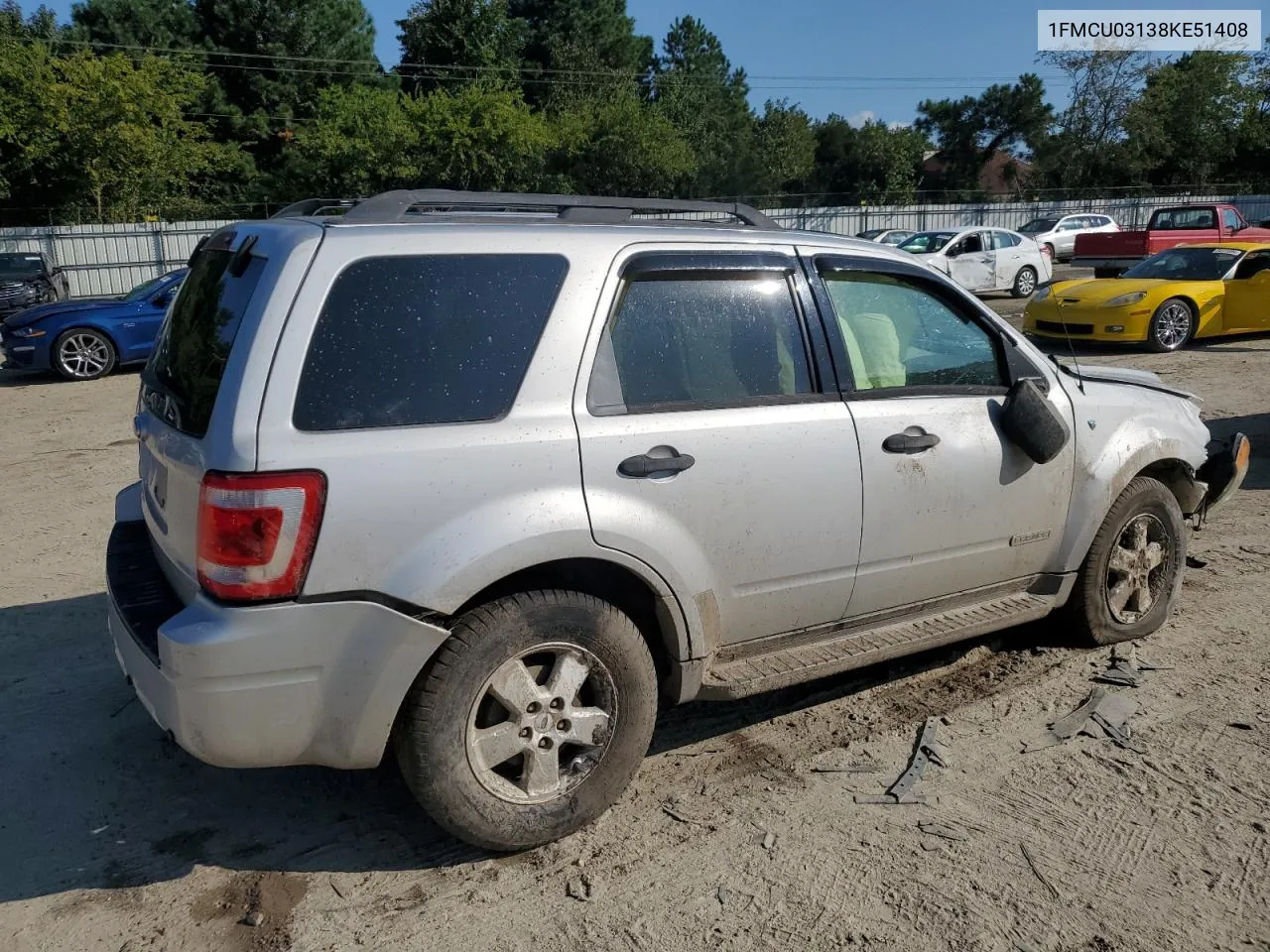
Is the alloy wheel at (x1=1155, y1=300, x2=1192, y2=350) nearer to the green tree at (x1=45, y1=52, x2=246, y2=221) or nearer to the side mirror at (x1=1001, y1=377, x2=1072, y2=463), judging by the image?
the side mirror at (x1=1001, y1=377, x2=1072, y2=463)

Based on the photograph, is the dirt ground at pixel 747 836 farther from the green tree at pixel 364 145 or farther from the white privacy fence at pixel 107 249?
the green tree at pixel 364 145

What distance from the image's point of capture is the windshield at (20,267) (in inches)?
830

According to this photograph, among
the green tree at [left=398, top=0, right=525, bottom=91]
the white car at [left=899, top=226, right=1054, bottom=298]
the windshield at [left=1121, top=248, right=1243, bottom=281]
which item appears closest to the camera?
the windshield at [left=1121, top=248, right=1243, bottom=281]

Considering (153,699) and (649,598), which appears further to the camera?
(649,598)

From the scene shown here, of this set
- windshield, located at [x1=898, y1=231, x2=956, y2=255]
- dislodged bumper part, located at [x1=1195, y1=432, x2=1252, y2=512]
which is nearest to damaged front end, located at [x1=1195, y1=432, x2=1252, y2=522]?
dislodged bumper part, located at [x1=1195, y1=432, x2=1252, y2=512]

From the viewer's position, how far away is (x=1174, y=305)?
13586mm

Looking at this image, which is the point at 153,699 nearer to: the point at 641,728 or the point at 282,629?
the point at 282,629

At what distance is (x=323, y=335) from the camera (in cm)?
288

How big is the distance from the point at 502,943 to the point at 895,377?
7.83 ft

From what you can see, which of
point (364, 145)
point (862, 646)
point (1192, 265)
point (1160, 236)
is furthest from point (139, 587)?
point (364, 145)

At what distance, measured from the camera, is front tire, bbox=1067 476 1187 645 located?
452 centimetres

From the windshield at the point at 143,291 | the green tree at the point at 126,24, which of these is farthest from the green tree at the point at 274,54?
the windshield at the point at 143,291

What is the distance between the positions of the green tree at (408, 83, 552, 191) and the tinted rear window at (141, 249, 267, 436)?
119 ft

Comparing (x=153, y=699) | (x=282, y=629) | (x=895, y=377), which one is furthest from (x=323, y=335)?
(x=895, y=377)
